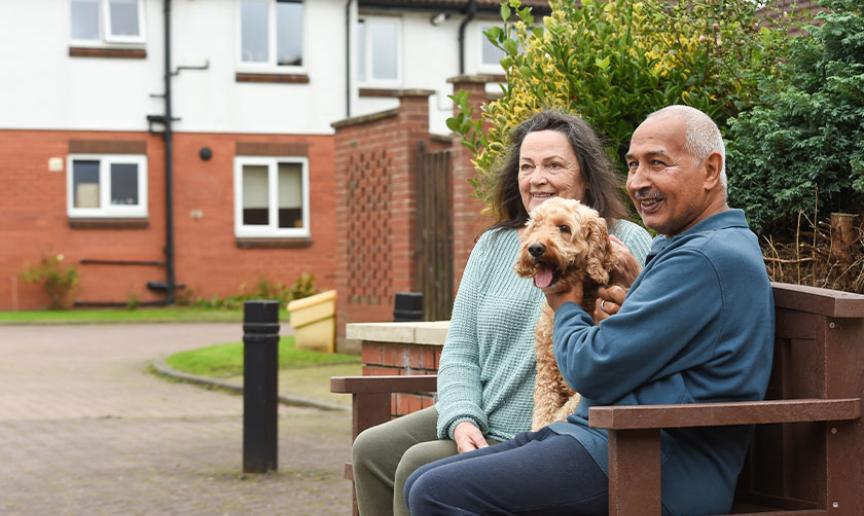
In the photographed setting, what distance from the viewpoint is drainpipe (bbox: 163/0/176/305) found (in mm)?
29422

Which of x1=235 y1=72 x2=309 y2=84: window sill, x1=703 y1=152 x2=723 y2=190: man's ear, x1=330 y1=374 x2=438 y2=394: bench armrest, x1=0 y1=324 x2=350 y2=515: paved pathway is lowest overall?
x1=0 y1=324 x2=350 y2=515: paved pathway

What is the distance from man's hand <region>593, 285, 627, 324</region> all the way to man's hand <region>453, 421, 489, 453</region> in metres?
0.65

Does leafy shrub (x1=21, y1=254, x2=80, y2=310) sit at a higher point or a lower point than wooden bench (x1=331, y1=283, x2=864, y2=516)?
lower

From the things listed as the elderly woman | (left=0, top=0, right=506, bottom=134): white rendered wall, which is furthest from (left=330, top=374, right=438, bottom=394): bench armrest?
(left=0, top=0, right=506, bottom=134): white rendered wall

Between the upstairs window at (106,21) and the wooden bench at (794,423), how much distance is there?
26.8 m

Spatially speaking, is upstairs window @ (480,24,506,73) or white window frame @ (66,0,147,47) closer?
white window frame @ (66,0,147,47)

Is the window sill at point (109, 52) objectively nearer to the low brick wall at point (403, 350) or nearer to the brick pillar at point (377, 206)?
the brick pillar at point (377, 206)

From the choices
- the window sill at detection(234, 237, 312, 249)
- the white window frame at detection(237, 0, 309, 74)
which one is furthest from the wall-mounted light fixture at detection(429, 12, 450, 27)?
the window sill at detection(234, 237, 312, 249)

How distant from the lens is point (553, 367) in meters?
4.31

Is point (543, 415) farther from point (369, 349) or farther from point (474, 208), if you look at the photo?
point (474, 208)

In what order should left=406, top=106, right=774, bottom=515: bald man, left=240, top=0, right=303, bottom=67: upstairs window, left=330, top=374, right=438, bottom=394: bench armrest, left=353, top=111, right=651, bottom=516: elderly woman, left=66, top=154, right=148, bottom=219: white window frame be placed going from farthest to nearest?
left=240, top=0, right=303, bottom=67: upstairs window
left=66, top=154, right=148, bottom=219: white window frame
left=330, top=374, right=438, bottom=394: bench armrest
left=353, top=111, right=651, bottom=516: elderly woman
left=406, top=106, right=774, bottom=515: bald man

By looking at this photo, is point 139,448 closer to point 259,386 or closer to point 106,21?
point 259,386

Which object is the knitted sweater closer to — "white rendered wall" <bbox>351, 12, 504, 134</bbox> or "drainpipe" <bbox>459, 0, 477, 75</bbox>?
"white rendered wall" <bbox>351, 12, 504, 134</bbox>

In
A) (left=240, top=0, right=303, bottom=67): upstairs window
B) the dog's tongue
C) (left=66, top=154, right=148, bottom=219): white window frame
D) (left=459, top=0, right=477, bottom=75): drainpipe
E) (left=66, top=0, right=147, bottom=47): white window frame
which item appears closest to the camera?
the dog's tongue
